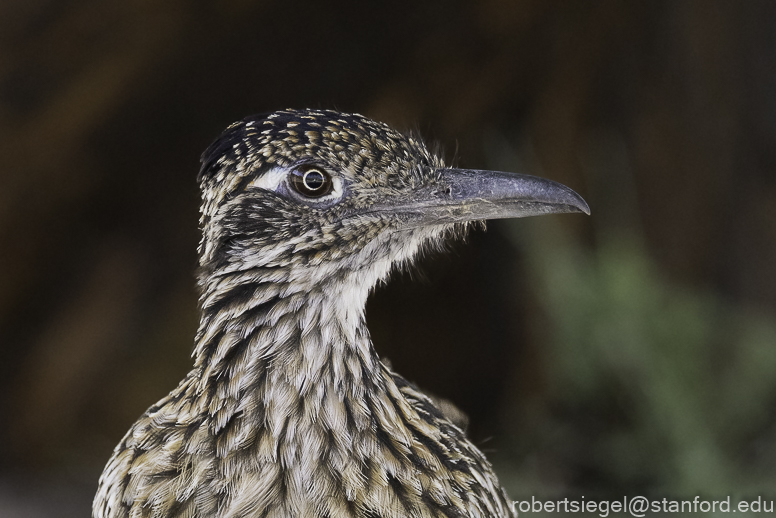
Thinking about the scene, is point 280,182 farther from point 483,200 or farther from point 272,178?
point 483,200

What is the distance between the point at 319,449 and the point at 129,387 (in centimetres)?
340

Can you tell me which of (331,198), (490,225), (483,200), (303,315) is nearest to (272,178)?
(331,198)

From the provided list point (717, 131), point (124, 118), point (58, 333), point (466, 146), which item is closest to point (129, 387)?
point (58, 333)

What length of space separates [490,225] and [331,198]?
2936 millimetres

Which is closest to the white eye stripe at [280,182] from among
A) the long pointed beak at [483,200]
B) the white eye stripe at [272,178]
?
the white eye stripe at [272,178]

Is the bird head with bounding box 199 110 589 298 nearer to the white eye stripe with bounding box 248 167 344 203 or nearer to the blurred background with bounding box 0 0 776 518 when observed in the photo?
the white eye stripe with bounding box 248 167 344 203

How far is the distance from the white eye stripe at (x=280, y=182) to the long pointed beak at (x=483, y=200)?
16cm

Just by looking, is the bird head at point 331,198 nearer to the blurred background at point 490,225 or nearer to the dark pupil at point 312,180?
the dark pupil at point 312,180

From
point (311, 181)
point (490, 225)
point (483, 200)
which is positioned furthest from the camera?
point (490, 225)

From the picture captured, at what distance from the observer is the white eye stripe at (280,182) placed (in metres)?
2.01

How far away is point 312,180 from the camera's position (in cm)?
201

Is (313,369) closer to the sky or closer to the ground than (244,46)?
closer to the ground

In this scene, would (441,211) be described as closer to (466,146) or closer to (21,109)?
(466,146)

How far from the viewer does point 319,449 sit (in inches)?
80.6
